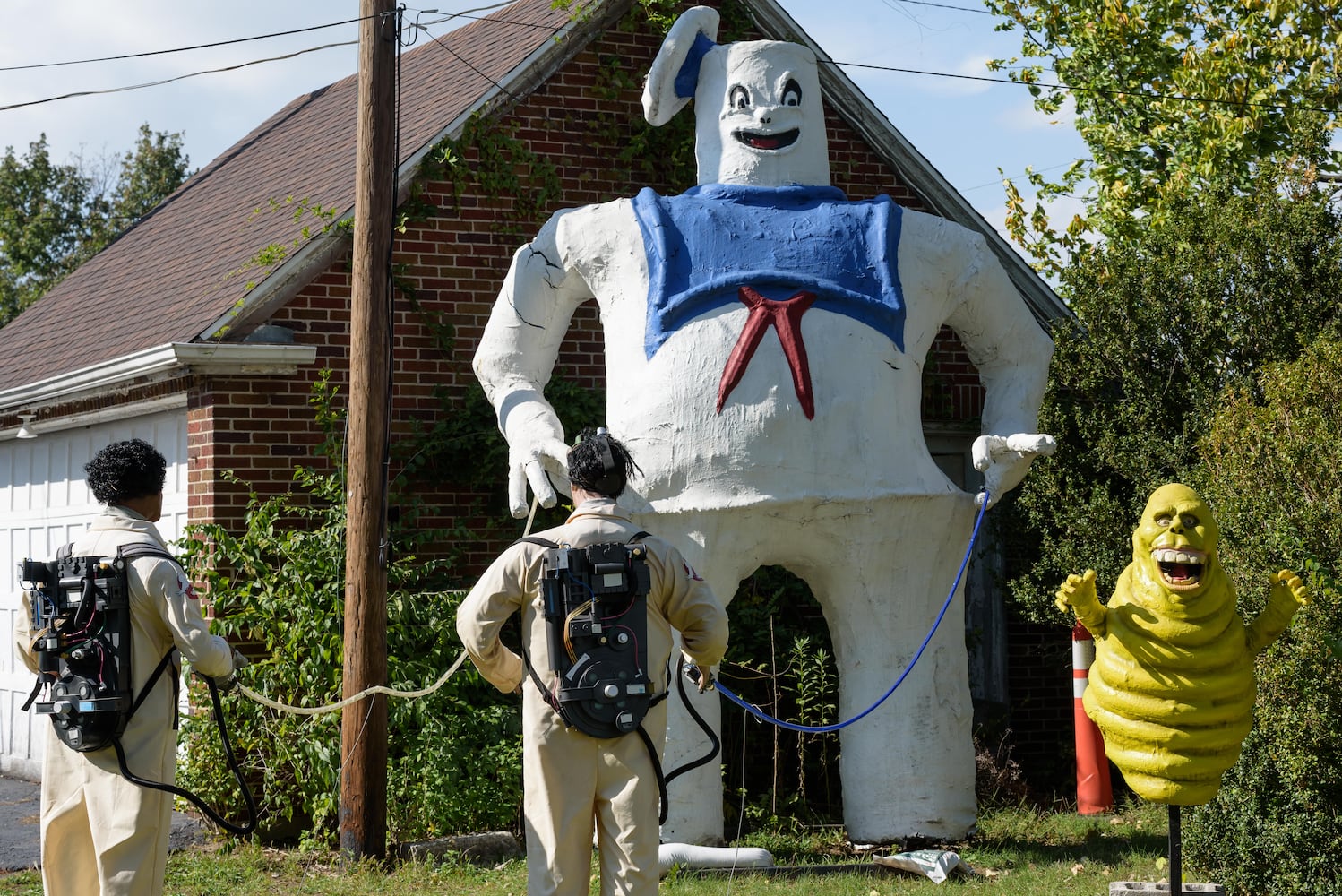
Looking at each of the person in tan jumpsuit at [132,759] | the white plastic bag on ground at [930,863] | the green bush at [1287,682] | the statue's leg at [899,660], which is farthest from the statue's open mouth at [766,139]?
the person in tan jumpsuit at [132,759]

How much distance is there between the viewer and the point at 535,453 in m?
6.37

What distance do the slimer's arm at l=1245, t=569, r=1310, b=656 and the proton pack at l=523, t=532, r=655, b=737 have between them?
2.02 m

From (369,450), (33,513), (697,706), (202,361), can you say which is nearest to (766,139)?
(369,450)

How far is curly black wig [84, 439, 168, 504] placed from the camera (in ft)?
15.6

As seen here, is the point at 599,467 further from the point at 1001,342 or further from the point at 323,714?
the point at 323,714

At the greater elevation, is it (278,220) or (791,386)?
(278,220)

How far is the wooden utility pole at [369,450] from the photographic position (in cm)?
680

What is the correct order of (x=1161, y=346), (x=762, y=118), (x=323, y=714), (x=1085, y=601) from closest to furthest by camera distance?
(x=1085, y=601), (x=762, y=118), (x=323, y=714), (x=1161, y=346)

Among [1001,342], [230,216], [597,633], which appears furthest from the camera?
[230,216]

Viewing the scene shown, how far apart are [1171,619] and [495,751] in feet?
11.2

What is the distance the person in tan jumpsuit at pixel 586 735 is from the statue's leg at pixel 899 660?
6.53 feet

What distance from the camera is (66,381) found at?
29.3 ft

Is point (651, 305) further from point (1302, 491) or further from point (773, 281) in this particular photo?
point (1302, 491)

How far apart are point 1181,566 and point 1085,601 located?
1.03ft
